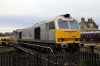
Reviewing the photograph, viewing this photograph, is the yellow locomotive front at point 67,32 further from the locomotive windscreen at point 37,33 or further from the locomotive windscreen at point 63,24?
the locomotive windscreen at point 37,33

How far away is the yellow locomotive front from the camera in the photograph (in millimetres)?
14062

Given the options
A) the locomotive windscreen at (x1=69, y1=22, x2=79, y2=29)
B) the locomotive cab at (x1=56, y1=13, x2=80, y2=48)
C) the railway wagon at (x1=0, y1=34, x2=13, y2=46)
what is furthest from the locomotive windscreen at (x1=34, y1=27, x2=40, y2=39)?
the railway wagon at (x1=0, y1=34, x2=13, y2=46)

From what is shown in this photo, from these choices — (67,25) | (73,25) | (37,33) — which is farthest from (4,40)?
(73,25)

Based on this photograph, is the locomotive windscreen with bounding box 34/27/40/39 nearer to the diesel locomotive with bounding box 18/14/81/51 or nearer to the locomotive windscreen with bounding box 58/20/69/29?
the diesel locomotive with bounding box 18/14/81/51

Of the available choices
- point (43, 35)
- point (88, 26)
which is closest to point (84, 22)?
point (88, 26)

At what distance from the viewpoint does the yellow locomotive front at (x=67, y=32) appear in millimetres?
14062

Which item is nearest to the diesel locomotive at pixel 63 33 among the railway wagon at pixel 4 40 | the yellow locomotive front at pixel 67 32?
the yellow locomotive front at pixel 67 32

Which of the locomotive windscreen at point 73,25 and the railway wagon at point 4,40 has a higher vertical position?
the locomotive windscreen at point 73,25

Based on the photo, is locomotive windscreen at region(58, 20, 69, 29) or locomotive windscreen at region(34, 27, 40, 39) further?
locomotive windscreen at region(34, 27, 40, 39)

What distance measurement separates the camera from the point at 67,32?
14.3 metres

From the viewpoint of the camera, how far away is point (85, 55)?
10.2 metres

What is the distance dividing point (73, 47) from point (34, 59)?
7.24 metres

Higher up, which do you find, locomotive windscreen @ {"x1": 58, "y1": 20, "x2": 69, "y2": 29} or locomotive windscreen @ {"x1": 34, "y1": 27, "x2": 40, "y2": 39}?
locomotive windscreen @ {"x1": 58, "y1": 20, "x2": 69, "y2": 29}

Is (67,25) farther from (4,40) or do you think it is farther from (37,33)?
(4,40)
